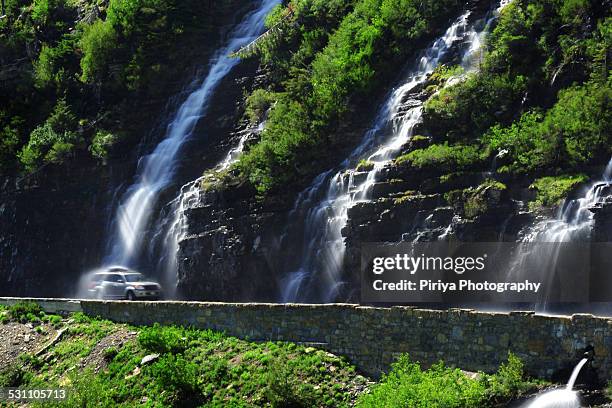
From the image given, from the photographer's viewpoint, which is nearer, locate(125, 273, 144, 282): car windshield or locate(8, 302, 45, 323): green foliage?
locate(8, 302, 45, 323): green foliage

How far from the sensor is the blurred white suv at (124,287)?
3791cm

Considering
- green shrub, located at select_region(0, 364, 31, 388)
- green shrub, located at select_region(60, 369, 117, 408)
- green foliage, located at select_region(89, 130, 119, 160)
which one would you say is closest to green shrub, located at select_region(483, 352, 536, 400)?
green shrub, located at select_region(60, 369, 117, 408)

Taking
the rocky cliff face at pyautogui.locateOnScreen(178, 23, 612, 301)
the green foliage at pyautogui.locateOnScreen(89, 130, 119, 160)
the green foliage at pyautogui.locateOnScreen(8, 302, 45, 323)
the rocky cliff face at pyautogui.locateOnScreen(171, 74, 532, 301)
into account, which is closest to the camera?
the rocky cliff face at pyautogui.locateOnScreen(178, 23, 612, 301)

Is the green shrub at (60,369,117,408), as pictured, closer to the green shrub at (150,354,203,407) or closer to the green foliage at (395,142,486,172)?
the green shrub at (150,354,203,407)

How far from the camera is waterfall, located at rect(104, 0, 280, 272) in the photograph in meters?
47.2

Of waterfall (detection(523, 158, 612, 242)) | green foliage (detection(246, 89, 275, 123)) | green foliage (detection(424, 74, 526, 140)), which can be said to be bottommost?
waterfall (detection(523, 158, 612, 242))

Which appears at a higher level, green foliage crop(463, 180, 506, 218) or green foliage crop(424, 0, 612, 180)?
green foliage crop(424, 0, 612, 180)

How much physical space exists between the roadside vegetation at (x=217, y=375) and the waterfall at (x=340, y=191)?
8.66 m

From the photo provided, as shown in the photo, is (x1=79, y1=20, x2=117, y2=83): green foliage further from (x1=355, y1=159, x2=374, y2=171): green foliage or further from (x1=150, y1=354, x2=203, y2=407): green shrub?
(x1=150, y1=354, x2=203, y2=407): green shrub

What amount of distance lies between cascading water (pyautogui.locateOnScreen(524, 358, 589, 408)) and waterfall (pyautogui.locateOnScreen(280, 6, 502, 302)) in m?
16.0

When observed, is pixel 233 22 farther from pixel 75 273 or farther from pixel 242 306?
pixel 242 306

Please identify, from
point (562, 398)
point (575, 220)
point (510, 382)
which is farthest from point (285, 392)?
point (575, 220)

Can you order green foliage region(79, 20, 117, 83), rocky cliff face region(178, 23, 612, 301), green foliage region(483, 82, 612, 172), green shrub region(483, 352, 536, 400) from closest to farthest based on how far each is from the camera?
green shrub region(483, 352, 536, 400), green foliage region(483, 82, 612, 172), rocky cliff face region(178, 23, 612, 301), green foliage region(79, 20, 117, 83)

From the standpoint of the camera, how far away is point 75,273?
49969 millimetres
